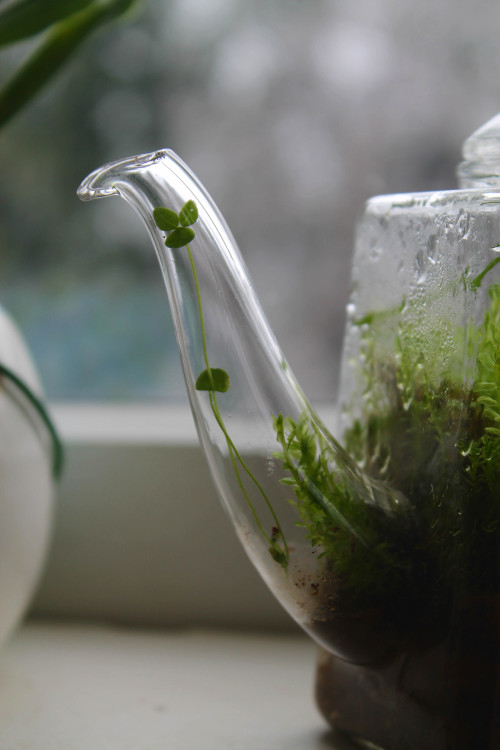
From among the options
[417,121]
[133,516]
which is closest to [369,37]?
[417,121]

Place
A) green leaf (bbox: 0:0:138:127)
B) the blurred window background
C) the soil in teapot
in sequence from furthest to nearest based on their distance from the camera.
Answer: the blurred window background < green leaf (bbox: 0:0:138:127) < the soil in teapot

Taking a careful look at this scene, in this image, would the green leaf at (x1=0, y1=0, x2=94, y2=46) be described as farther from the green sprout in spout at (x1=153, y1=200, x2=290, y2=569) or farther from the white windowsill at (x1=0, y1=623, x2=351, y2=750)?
the white windowsill at (x1=0, y1=623, x2=351, y2=750)

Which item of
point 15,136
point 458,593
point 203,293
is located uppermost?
point 15,136

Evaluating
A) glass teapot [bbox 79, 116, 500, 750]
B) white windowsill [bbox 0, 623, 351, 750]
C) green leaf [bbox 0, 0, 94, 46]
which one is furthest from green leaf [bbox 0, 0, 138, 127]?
white windowsill [bbox 0, 623, 351, 750]

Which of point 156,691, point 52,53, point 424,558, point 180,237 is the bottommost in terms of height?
point 156,691

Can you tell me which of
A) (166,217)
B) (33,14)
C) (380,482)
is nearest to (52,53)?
(33,14)

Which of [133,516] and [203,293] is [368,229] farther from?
[133,516]

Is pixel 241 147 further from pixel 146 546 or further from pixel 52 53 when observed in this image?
pixel 146 546
